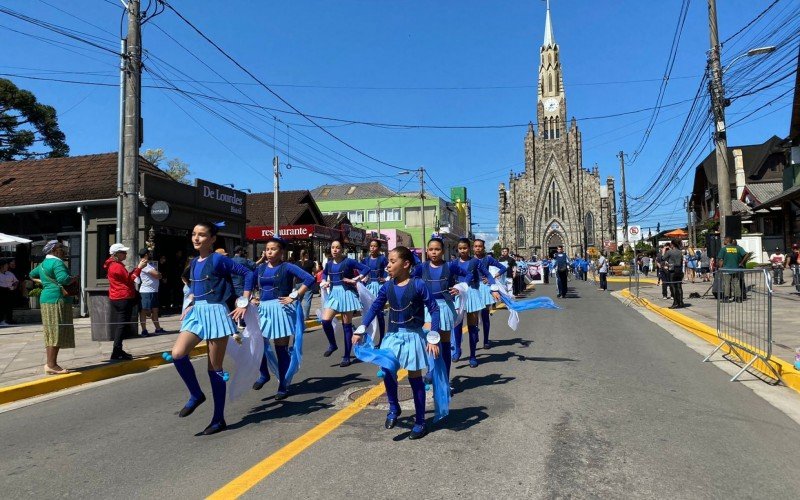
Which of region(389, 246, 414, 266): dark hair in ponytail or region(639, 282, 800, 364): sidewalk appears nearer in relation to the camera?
region(389, 246, 414, 266): dark hair in ponytail

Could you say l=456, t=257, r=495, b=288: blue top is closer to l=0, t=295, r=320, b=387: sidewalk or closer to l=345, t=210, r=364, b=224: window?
l=0, t=295, r=320, b=387: sidewalk

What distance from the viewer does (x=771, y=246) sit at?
99.4 ft

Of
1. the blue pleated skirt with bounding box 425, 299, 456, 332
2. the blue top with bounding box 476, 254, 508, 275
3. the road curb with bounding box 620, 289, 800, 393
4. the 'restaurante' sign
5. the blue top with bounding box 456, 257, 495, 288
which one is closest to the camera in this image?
the blue pleated skirt with bounding box 425, 299, 456, 332

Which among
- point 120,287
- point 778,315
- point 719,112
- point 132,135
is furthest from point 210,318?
point 719,112

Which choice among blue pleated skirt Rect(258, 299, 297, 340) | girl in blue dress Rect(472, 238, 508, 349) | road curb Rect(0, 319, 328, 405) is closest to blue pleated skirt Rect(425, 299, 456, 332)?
blue pleated skirt Rect(258, 299, 297, 340)

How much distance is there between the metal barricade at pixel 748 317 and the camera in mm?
7070

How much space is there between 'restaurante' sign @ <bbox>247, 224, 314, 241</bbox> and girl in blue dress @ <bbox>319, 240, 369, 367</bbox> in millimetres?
20183

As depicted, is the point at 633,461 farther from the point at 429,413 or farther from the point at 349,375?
the point at 349,375

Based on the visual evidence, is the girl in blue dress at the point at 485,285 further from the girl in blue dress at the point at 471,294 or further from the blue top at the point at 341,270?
the blue top at the point at 341,270

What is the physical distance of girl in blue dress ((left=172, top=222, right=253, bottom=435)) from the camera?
5.17 meters

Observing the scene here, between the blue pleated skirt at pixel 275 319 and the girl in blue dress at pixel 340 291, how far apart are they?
2283mm

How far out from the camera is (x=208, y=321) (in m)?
5.21

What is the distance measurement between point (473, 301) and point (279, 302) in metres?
3.46

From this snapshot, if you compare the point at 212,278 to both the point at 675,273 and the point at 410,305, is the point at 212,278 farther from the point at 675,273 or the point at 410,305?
the point at 675,273
